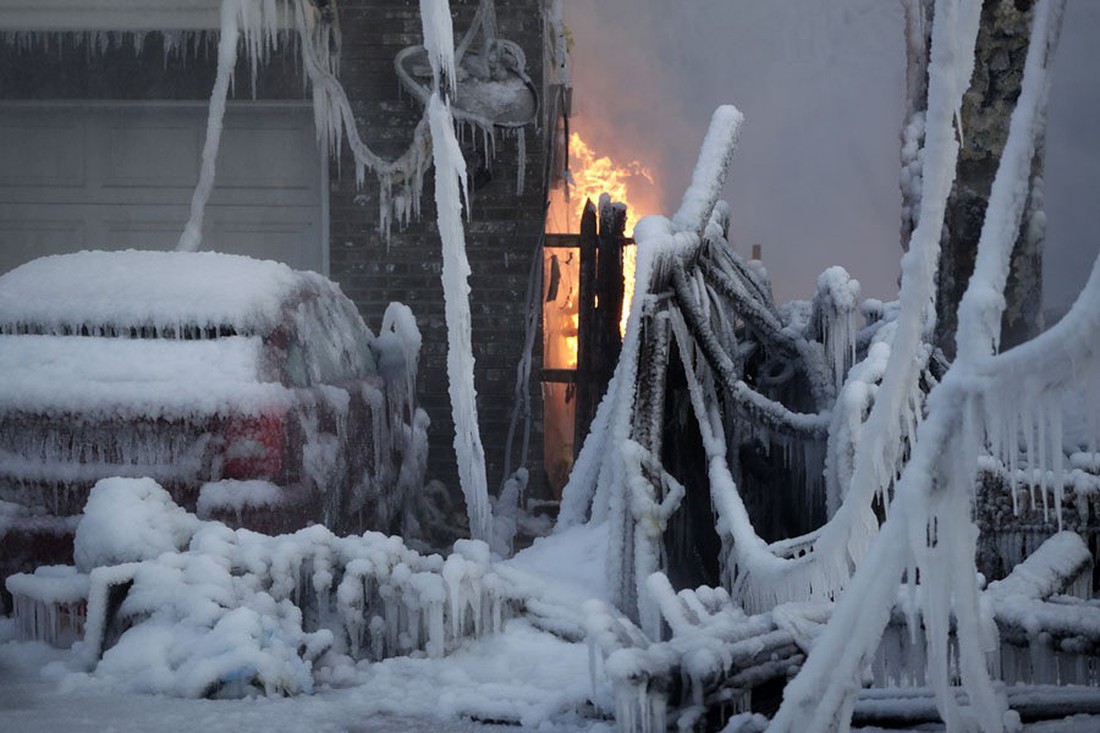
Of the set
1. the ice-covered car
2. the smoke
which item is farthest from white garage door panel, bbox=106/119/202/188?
the smoke

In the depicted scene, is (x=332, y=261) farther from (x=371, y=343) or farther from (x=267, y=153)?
(x=371, y=343)

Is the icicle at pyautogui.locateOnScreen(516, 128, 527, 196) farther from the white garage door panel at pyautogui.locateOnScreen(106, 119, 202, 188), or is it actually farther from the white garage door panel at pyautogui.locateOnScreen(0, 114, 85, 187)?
the white garage door panel at pyautogui.locateOnScreen(0, 114, 85, 187)

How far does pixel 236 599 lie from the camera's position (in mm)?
4273

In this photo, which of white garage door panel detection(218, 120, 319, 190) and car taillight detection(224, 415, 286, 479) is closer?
car taillight detection(224, 415, 286, 479)

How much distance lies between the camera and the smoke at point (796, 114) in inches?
1189

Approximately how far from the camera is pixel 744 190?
3219 centimetres

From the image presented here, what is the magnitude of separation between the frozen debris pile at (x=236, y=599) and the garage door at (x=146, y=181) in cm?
599

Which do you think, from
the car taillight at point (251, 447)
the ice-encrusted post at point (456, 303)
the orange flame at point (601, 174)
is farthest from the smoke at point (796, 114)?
the car taillight at point (251, 447)

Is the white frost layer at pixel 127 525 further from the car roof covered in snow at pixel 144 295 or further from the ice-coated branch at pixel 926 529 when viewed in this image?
the ice-coated branch at pixel 926 529

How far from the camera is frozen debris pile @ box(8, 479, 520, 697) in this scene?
4.05 m

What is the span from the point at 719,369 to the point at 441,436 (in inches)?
165

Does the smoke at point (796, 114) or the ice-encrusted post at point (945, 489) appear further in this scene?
the smoke at point (796, 114)

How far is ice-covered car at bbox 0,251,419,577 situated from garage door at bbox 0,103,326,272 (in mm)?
4777

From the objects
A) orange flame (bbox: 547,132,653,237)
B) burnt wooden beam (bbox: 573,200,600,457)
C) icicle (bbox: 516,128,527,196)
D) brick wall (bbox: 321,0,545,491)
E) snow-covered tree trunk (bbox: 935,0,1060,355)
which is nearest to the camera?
snow-covered tree trunk (bbox: 935,0,1060,355)
